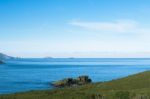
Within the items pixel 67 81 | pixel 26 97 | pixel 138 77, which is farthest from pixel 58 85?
pixel 26 97

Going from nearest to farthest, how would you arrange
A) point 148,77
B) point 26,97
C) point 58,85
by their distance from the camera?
1. point 26,97
2. point 148,77
3. point 58,85

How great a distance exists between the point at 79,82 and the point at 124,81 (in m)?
63.8

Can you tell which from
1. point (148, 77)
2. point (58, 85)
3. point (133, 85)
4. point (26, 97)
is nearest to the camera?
point (26, 97)

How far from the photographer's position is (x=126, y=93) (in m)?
51.0

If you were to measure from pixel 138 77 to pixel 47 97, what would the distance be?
96.9ft

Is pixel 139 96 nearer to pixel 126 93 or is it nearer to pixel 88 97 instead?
pixel 126 93

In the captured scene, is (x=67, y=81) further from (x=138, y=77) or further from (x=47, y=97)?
(x=47, y=97)

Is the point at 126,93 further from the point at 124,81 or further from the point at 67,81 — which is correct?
the point at 67,81

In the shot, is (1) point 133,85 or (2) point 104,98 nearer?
(2) point 104,98

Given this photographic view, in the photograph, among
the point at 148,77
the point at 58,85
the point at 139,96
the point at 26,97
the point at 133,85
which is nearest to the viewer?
the point at 139,96

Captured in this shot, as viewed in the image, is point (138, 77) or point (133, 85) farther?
point (138, 77)

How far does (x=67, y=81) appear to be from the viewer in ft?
433

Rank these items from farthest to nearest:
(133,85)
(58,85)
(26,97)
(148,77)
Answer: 1. (58,85)
2. (148,77)
3. (133,85)
4. (26,97)

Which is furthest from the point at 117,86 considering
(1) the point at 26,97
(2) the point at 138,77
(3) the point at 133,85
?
(1) the point at 26,97
